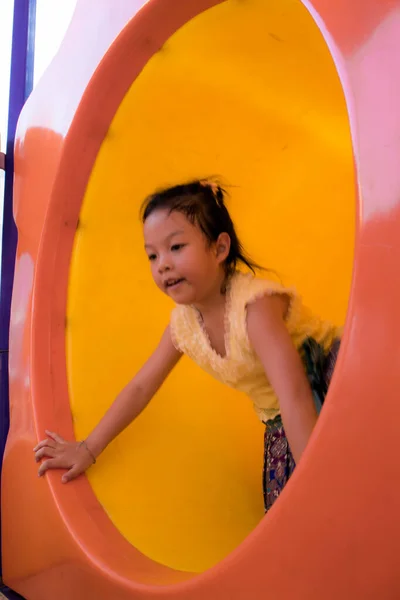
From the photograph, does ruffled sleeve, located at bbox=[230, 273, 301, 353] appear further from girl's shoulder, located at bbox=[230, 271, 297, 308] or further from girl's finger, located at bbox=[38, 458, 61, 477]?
girl's finger, located at bbox=[38, 458, 61, 477]

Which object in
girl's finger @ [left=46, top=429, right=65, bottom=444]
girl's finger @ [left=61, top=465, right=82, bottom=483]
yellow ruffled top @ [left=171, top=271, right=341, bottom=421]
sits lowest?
girl's finger @ [left=61, top=465, right=82, bottom=483]

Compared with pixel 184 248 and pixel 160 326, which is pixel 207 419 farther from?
pixel 184 248

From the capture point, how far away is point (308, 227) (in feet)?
5.39

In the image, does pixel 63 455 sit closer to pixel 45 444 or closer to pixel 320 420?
pixel 45 444

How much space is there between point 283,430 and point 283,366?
31 centimetres

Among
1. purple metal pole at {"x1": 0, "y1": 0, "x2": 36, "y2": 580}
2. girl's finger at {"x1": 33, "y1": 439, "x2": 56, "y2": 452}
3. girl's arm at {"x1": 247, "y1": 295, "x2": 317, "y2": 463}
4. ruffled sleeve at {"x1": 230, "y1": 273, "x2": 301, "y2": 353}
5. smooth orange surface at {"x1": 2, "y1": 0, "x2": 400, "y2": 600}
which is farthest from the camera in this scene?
purple metal pole at {"x1": 0, "y1": 0, "x2": 36, "y2": 580}

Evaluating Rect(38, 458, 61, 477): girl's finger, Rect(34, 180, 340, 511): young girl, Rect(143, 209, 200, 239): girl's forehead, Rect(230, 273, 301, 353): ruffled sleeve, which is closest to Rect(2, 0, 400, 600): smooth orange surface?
Rect(38, 458, 61, 477): girl's finger

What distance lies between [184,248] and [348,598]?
1.91ft

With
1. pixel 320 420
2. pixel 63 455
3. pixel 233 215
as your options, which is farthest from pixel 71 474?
pixel 233 215

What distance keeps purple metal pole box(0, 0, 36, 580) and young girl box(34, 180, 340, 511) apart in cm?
27

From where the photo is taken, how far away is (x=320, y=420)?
610mm

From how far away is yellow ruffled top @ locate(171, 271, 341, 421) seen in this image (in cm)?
100

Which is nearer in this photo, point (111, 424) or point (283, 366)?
point (283, 366)

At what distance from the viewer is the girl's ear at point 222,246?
106cm
